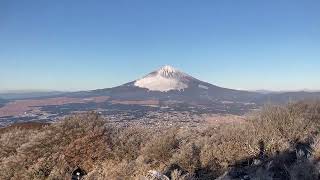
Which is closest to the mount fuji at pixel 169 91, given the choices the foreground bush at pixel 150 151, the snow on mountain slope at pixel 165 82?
the snow on mountain slope at pixel 165 82

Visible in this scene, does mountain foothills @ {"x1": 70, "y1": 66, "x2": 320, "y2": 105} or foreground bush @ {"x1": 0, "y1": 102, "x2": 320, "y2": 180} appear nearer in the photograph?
foreground bush @ {"x1": 0, "y1": 102, "x2": 320, "y2": 180}

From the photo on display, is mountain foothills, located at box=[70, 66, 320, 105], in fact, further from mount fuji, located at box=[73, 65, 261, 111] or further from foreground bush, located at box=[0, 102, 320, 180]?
foreground bush, located at box=[0, 102, 320, 180]

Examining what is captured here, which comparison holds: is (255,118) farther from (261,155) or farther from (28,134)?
(28,134)

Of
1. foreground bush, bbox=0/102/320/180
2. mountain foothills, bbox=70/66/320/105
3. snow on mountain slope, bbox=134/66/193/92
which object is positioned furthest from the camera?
snow on mountain slope, bbox=134/66/193/92

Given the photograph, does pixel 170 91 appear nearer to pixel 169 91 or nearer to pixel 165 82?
pixel 169 91

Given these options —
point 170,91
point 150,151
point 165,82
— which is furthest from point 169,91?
point 150,151

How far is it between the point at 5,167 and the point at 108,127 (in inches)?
172

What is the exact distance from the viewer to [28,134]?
55.4ft

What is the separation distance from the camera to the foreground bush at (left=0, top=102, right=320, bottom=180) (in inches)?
480

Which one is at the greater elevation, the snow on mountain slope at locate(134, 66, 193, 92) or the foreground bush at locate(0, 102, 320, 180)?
the snow on mountain slope at locate(134, 66, 193, 92)

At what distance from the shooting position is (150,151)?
14.0 metres

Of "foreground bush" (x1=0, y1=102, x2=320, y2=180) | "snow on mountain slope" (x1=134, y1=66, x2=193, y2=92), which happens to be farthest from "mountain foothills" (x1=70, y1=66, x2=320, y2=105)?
"foreground bush" (x1=0, y1=102, x2=320, y2=180)

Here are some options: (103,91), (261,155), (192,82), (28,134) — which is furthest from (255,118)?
(192,82)

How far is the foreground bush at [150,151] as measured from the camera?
1220 cm
